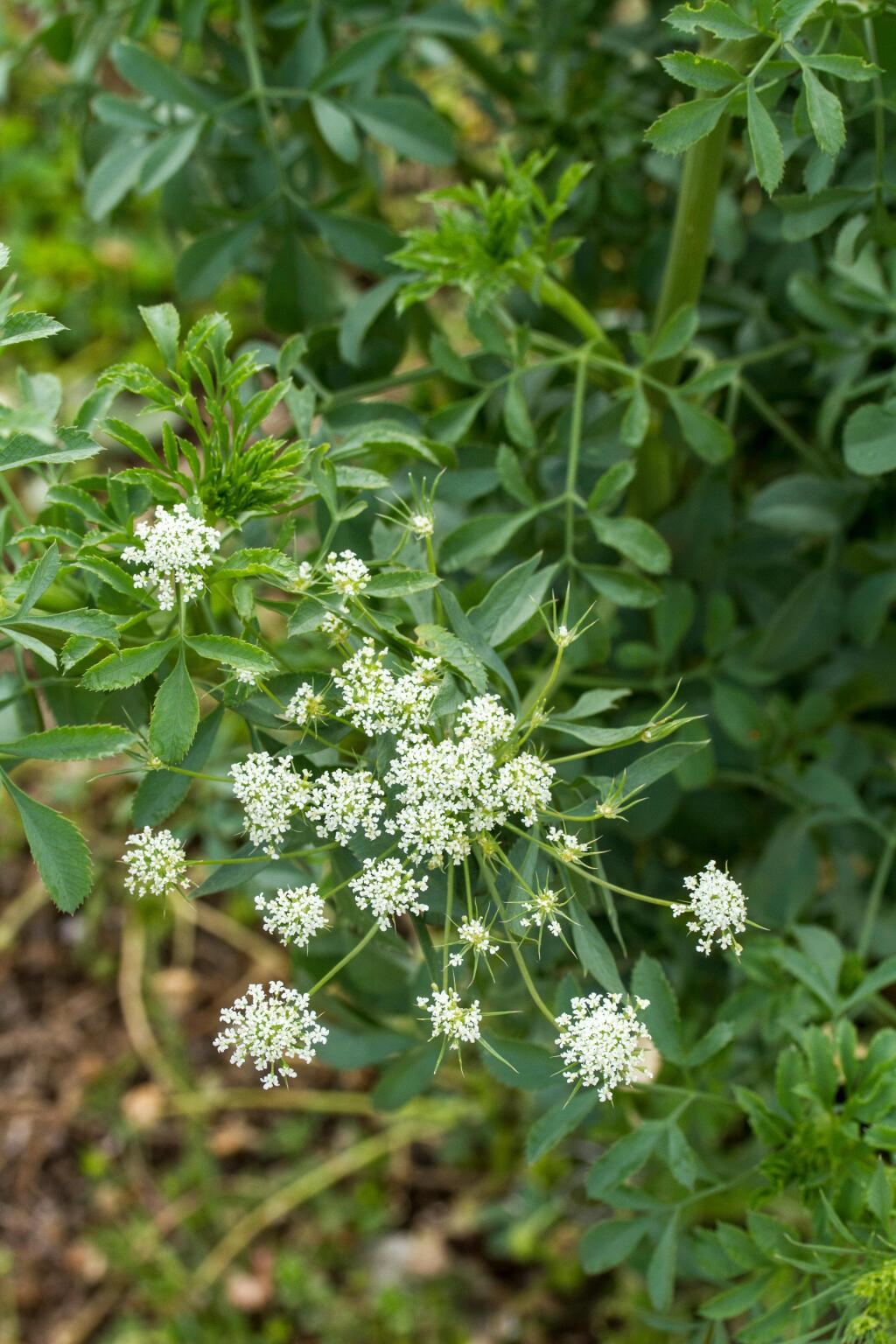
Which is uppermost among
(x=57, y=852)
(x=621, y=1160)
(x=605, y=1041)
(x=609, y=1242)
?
(x=57, y=852)

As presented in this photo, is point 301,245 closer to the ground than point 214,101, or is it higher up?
closer to the ground

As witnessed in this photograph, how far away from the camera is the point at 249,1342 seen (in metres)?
1.70

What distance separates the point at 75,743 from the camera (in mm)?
679

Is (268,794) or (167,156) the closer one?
(268,794)

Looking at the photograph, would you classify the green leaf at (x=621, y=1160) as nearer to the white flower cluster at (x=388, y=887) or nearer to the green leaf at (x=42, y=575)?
the white flower cluster at (x=388, y=887)

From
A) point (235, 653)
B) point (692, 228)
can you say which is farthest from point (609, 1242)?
point (692, 228)

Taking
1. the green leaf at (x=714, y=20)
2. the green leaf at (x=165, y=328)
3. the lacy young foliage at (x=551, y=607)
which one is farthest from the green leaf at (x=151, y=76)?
the green leaf at (x=714, y=20)

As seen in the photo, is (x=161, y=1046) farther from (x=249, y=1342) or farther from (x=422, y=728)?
(x=422, y=728)

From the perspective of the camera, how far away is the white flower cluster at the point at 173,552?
658mm

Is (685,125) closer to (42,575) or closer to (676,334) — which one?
(676,334)

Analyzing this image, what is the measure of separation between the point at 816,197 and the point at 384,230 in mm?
376

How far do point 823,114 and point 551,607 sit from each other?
386 mm

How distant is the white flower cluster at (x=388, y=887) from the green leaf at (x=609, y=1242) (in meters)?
0.40

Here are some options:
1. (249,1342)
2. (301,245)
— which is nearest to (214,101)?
(301,245)
